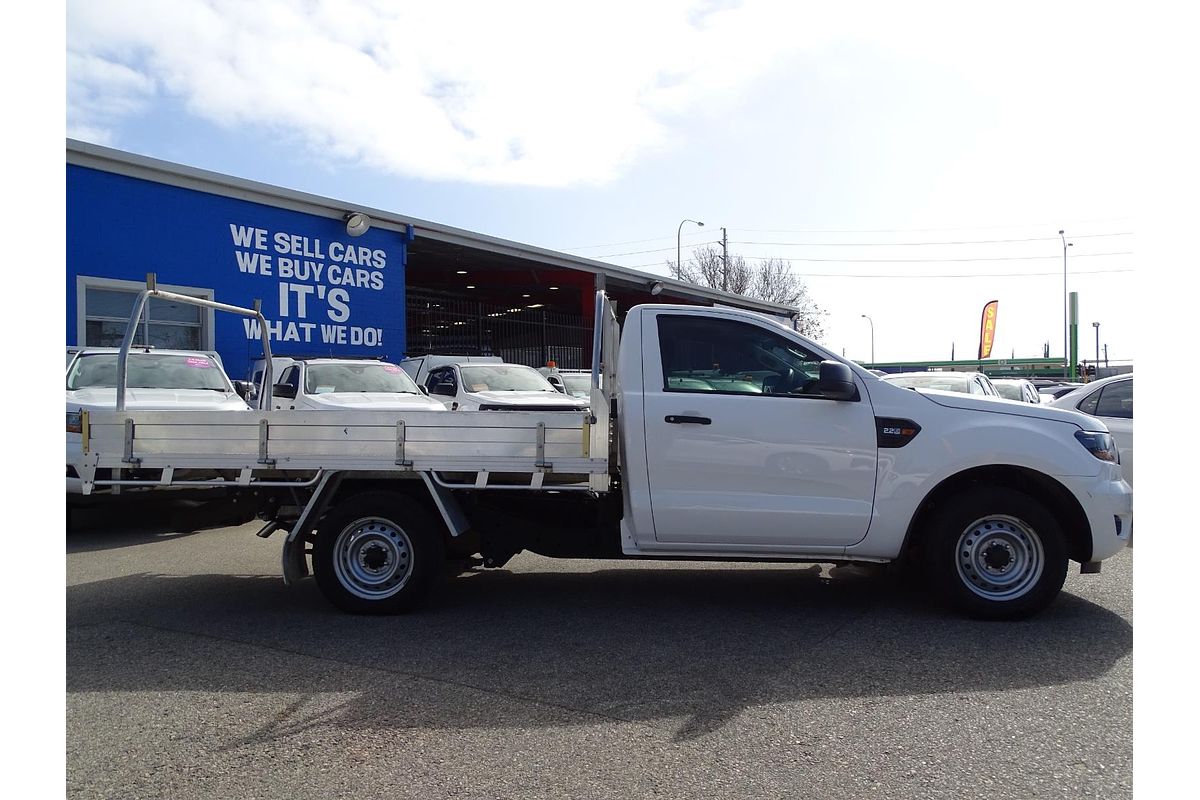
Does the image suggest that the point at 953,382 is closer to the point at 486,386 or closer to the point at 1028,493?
the point at 486,386

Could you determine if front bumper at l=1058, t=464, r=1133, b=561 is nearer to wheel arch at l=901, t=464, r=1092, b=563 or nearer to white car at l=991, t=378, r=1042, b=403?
wheel arch at l=901, t=464, r=1092, b=563

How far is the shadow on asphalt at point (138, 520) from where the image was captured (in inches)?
259

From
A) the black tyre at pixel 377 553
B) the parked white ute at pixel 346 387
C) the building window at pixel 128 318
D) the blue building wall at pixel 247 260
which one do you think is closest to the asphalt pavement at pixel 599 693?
the black tyre at pixel 377 553

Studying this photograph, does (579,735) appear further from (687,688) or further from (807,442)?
(807,442)

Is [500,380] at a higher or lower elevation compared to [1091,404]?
higher

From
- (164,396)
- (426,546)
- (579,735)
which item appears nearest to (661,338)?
(426,546)

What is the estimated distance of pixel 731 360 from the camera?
Result: 5949 millimetres

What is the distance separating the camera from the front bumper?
5711 millimetres

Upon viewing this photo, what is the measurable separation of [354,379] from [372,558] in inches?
251

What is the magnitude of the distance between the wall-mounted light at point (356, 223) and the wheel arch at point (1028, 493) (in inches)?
645

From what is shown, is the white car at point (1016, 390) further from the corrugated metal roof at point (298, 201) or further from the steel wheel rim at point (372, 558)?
the steel wheel rim at point (372, 558)

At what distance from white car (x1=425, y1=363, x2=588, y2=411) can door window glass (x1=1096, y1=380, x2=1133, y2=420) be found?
6198 mm

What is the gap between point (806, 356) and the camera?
5898 mm

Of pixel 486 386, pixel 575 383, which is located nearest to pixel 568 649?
pixel 486 386
